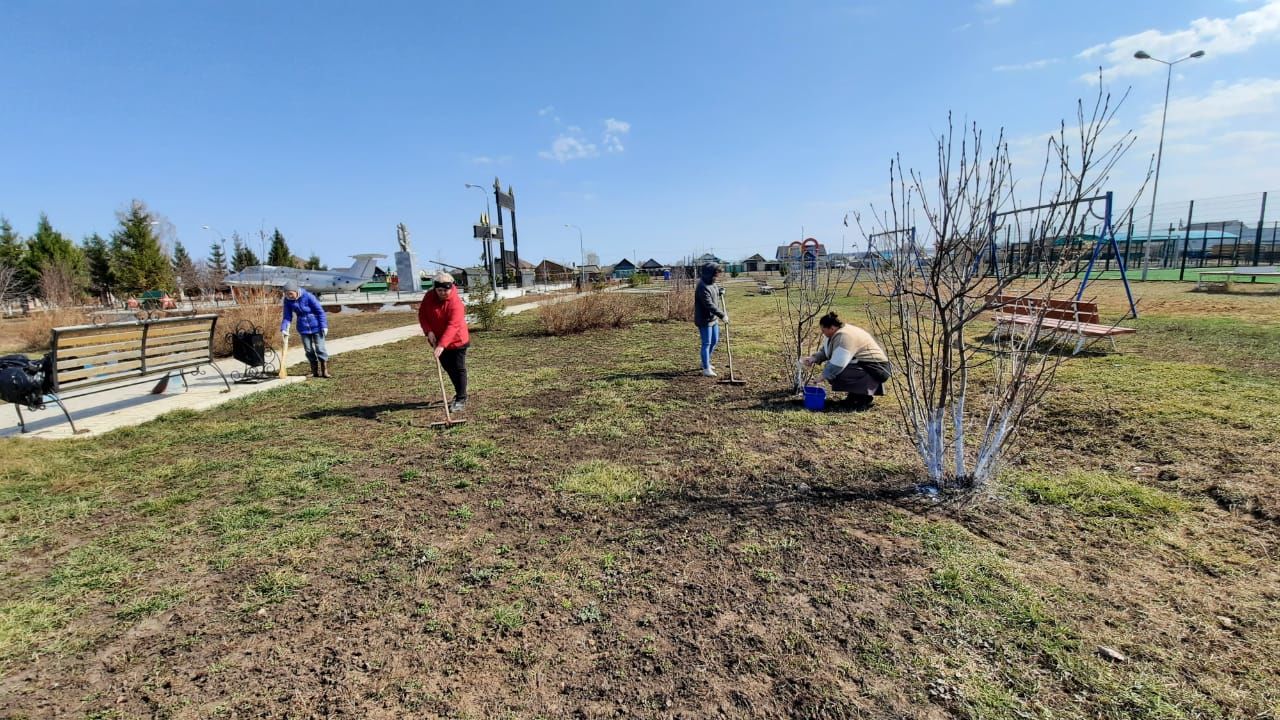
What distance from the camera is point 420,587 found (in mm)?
2543

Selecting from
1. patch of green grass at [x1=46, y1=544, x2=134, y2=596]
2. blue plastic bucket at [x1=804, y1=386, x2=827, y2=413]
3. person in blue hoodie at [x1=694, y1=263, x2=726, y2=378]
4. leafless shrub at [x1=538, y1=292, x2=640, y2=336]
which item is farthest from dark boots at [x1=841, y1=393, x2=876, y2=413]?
leafless shrub at [x1=538, y1=292, x2=640, y2=336]

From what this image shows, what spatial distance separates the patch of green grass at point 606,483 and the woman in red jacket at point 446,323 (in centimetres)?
230

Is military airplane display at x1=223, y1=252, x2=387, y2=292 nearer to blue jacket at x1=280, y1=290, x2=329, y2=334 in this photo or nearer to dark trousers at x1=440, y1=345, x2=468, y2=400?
blue jacket at x1=280, y1=290, x2=329, y2=334

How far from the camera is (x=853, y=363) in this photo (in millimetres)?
5328

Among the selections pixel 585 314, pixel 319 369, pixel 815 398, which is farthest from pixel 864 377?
pixel 585 314

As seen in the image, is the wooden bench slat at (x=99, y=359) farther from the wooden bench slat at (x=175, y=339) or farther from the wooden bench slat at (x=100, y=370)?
the wooden bench slat at (x=175, y=339)

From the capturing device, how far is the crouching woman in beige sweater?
5.15m

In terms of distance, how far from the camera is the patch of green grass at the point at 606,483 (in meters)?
3.51

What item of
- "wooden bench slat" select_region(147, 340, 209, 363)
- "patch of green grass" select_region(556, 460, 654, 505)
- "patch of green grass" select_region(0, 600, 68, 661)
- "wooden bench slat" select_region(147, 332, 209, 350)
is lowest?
"patch of green grass" select_region(556, 460, 654, 505)

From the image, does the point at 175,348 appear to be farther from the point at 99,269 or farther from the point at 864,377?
the point at 99,269

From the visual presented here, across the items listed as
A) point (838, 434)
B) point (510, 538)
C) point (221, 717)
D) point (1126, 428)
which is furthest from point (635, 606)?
point (1126, 428)

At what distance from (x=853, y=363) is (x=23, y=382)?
7.71 metres

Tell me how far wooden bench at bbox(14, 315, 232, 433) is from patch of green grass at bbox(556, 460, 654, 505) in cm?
446

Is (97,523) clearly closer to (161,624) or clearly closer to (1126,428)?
(161,624)
